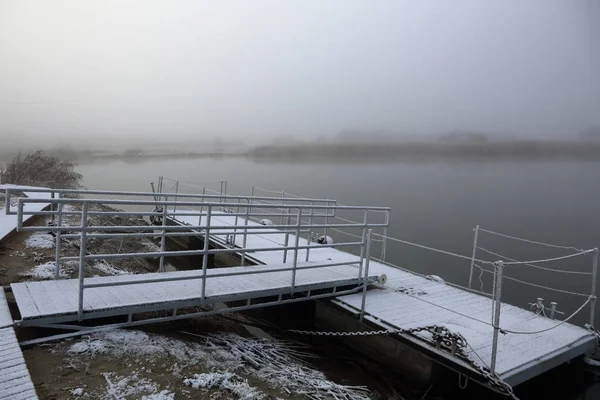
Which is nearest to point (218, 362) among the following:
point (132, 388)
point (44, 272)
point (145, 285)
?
point (132, 388)

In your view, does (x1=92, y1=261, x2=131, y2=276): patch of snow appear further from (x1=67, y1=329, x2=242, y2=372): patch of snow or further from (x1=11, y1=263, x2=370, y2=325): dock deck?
(x1=67, y1=329, x2=242, y2=372): patch of snow

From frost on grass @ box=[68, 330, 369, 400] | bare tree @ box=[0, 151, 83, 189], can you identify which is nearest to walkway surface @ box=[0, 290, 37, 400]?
frost on grass @ box=[68, 330, 369, 400]

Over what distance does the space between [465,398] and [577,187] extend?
190 ft

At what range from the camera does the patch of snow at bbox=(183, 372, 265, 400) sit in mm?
3504

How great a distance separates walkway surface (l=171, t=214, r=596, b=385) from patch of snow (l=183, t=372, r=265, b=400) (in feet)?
5.61

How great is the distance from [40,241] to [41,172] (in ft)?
61.7

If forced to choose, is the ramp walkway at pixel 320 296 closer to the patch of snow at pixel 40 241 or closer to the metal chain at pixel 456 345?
the metal chain at pixel 456 345

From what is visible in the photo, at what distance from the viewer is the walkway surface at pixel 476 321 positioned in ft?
15.0

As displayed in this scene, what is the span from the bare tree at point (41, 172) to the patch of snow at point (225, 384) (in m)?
21.9

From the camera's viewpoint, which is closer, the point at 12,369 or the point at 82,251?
the point at 12,369

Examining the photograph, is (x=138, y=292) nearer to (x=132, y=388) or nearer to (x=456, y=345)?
(x=132, y=388)

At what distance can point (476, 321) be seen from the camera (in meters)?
5.50

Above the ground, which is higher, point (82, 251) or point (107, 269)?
point (82, 251)

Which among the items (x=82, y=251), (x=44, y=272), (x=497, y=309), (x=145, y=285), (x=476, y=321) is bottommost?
(x=476, y=321)
